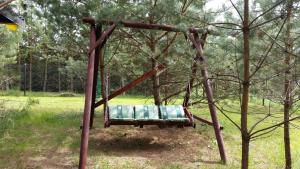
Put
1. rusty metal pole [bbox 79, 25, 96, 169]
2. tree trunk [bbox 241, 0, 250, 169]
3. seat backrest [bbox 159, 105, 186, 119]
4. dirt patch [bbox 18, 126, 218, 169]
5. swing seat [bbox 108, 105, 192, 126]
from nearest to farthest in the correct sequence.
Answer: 1. tree trunk [bbox 241, 0, 250, 169]
2. rusty metal pole [bbox 79, 25, 96, 169]
3. dirt patch [bbox 18, 126, 218, 169]
4. swing seat [bbox 108, 105, 192, 126]
5. seat backrest [bbox 159, 105, 186, 119]

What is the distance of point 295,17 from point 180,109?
311 centimetres

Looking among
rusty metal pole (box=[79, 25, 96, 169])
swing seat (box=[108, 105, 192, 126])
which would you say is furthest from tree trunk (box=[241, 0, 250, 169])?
swing seat (box=[108, 105, 192, 126])

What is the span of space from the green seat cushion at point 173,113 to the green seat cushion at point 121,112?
0.58m

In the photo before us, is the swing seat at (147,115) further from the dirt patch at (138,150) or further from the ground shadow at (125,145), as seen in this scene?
the ground shadow at (125,145)

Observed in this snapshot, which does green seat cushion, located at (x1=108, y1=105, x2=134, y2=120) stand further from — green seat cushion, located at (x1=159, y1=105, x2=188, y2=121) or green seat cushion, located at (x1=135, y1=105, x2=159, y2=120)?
green seat cushion, located at (x1=159, y1=105, x2=188, y2=121)

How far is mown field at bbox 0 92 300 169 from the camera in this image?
5.98 meters

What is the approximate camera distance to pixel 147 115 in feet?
21.7

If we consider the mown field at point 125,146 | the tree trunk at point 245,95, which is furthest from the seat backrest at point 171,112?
the tree trunk at point 245,95

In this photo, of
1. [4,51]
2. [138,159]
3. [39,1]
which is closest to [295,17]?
[138,159]

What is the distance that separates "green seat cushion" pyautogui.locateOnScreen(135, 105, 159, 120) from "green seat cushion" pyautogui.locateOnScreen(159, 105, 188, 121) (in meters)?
0.13

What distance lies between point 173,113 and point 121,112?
0.96m

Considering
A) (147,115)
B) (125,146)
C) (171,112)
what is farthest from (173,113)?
(125,146)

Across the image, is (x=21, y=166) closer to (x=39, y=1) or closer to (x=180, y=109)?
(x=180, y=109)

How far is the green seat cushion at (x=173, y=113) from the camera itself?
6503mm
